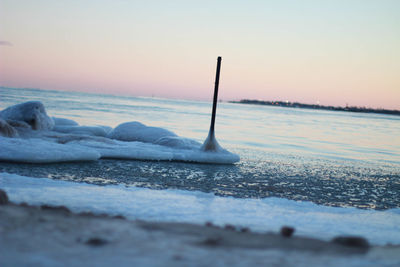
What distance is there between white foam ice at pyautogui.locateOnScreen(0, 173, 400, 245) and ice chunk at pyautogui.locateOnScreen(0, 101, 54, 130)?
5773mm

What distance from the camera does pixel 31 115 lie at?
33.0 ft

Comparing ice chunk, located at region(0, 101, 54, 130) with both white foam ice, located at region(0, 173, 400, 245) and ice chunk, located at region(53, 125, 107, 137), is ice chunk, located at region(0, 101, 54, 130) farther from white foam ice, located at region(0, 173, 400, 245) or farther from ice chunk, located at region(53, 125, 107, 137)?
white foam ice, located at region(0, 173, 400, 245)

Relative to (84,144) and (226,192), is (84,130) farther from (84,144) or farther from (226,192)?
(226,192)

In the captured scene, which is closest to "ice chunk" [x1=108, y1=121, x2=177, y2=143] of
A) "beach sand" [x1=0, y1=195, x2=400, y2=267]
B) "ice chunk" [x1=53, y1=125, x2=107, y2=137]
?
"ice chunk" [x1=53, y1=125, x2=107, y2=137]

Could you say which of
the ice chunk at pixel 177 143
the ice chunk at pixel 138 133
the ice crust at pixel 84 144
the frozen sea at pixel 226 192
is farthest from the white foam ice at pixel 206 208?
the ice chunk at pixel 138 133

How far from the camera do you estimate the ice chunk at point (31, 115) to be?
10.0 metres

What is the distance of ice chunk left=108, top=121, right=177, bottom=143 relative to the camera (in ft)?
31.4

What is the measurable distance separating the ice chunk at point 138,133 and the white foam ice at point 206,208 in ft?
15.8

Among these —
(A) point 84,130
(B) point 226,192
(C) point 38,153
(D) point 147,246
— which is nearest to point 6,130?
(C) point 38,153

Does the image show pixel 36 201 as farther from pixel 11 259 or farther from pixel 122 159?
pixel 122 159

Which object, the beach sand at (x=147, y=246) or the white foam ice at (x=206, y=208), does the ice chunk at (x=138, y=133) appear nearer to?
the white foam ice at (x=206, y=208)

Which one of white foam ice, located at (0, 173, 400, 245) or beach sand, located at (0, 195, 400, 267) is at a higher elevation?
beach sand, located at (0, 195, 400, 267)

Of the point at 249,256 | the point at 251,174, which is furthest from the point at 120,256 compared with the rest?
the point at 251,174

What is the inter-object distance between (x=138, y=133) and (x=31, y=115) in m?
3.16
